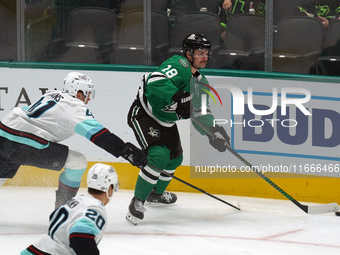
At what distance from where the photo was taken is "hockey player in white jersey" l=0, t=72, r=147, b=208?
2754mm

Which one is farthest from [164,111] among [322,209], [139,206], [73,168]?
[322,209]

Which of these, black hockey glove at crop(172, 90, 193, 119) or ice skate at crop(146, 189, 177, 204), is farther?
ice skate at crop(146, 189, 177, 204)

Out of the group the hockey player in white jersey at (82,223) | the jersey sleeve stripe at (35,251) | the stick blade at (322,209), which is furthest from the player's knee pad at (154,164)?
the jersey sleeve stripe at (35,251)

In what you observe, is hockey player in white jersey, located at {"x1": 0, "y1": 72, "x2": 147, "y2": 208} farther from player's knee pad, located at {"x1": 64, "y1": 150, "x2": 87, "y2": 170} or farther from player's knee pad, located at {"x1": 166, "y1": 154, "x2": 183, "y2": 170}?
player's knee pad, located at {"x1": 166, "y1": 154, "x2": 183, "y2": 170}

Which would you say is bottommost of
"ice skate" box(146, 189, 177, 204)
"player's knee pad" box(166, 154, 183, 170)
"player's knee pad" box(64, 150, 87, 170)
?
"ice skate" box(146, 189, 177, 204)

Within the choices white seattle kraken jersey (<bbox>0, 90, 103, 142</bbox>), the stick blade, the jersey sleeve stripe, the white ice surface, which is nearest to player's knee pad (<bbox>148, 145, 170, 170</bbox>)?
the white ice surface

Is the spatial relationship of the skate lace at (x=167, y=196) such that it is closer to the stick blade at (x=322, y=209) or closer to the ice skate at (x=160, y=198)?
the ice skate at (x=160, y=198)

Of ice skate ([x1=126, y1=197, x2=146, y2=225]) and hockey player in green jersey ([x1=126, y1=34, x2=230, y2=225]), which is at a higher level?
hockey player in green jersey ([x1=126, y1=34, x2=230, y2=225])

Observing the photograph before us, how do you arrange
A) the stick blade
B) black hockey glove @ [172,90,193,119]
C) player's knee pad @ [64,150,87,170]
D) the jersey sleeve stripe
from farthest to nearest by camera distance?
the stick blade, black hockey glove @ [172,90,193,119], player's knee pad @ [64,150,87,170], the jersey sleeve stripe

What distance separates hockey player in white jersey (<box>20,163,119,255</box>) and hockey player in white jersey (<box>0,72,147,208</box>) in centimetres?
89

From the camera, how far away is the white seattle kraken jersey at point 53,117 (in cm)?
279

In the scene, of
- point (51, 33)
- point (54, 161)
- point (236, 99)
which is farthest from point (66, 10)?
point (54, 161)

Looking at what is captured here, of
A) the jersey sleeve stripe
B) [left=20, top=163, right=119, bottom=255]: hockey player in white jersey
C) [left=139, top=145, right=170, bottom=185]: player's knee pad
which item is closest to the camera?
[left=20, top=163, right=119, bottom=255]: hockey player in white jersey

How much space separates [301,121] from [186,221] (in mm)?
1210
